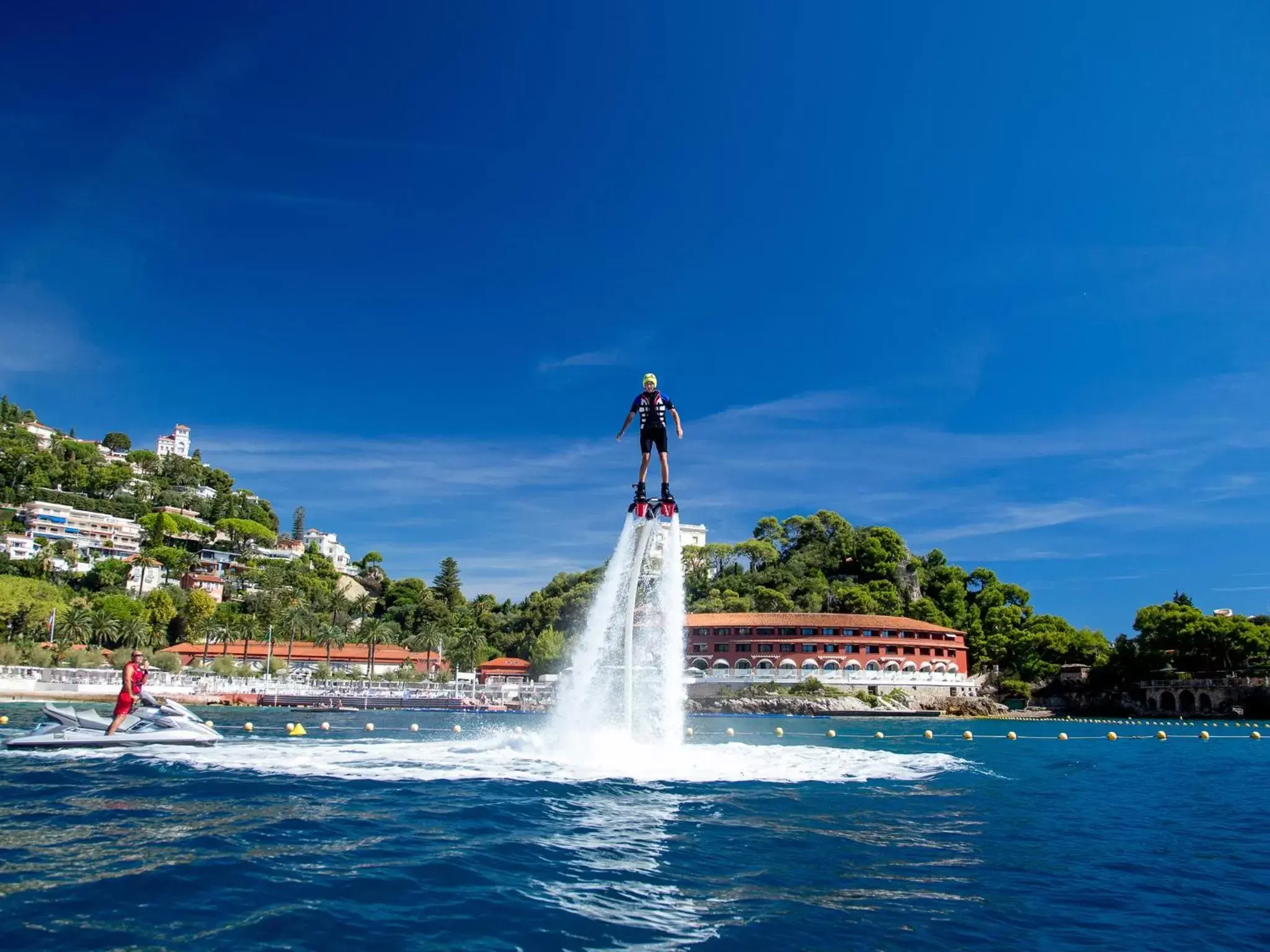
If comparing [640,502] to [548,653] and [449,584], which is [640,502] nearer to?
[548,653]

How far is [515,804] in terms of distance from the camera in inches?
688

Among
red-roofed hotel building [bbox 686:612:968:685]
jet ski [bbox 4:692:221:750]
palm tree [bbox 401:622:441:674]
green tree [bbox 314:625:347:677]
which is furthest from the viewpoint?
palm tree [bbox 401:622:441:674]

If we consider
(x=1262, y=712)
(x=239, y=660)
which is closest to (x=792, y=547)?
(x=1262, y=712)

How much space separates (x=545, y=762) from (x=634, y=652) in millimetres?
4412

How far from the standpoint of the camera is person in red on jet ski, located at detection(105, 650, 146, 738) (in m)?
25.4

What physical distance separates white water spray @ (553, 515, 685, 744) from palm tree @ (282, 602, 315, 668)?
9161 centimetres

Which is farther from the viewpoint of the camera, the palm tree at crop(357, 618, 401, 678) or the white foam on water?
the palm tree at crop(357, 618, 401, 678)

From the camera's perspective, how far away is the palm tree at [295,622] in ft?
370

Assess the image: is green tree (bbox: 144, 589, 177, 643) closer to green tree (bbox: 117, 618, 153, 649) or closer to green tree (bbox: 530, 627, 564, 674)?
green tree (bbox: 117, 618, 153, 649)

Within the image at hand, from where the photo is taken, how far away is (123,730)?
25.6 metres

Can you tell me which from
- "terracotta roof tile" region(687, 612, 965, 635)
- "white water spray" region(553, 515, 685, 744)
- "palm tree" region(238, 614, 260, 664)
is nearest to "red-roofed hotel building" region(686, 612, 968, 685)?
"terracotta roof tile" region(687, 612, 965, 635)

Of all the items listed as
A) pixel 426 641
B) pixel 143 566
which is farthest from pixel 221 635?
pixel 143 566

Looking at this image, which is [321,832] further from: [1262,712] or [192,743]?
[1262,712]

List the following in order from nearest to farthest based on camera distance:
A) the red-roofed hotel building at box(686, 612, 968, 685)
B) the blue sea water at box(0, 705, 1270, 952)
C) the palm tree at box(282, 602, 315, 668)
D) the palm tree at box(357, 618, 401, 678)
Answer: the blue sea water at box(0, 705, 1270, 952) < the red-roofed hotel building at box(686, 612, 968, 685) < the palm tree at box(282, 602, 315, 668) < the palm tree at box(357, 618, 401, 678)
